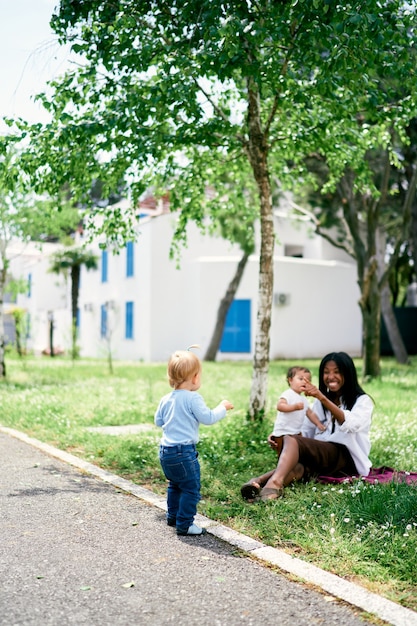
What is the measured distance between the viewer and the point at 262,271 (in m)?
9.53

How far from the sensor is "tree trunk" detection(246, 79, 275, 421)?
941 cm

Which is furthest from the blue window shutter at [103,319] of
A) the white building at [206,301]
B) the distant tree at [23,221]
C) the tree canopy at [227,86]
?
the tree canopy at [227,86]

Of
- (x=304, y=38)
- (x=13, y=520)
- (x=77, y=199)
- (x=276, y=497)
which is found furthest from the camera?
(x=77, y=199)

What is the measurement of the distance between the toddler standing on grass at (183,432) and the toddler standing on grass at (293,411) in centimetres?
126

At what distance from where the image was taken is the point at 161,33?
8242mm

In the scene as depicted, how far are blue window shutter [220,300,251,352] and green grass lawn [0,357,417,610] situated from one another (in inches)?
395

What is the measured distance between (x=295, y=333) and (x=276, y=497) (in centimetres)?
2134

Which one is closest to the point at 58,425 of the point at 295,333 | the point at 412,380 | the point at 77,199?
the point at 77,199

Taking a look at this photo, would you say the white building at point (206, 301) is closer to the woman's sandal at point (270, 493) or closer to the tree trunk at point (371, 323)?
the tree trunk at point (371, 323)

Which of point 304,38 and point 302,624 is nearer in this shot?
point 302,624

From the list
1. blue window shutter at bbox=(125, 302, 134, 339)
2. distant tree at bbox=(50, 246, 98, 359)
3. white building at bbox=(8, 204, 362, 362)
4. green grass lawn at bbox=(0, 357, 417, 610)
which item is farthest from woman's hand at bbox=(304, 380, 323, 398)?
distant tree at bbox=(50, 246, 98, 359)

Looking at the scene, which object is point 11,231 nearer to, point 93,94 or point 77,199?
point 77,199

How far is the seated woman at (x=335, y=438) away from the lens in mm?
6043

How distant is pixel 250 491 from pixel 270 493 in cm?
16
